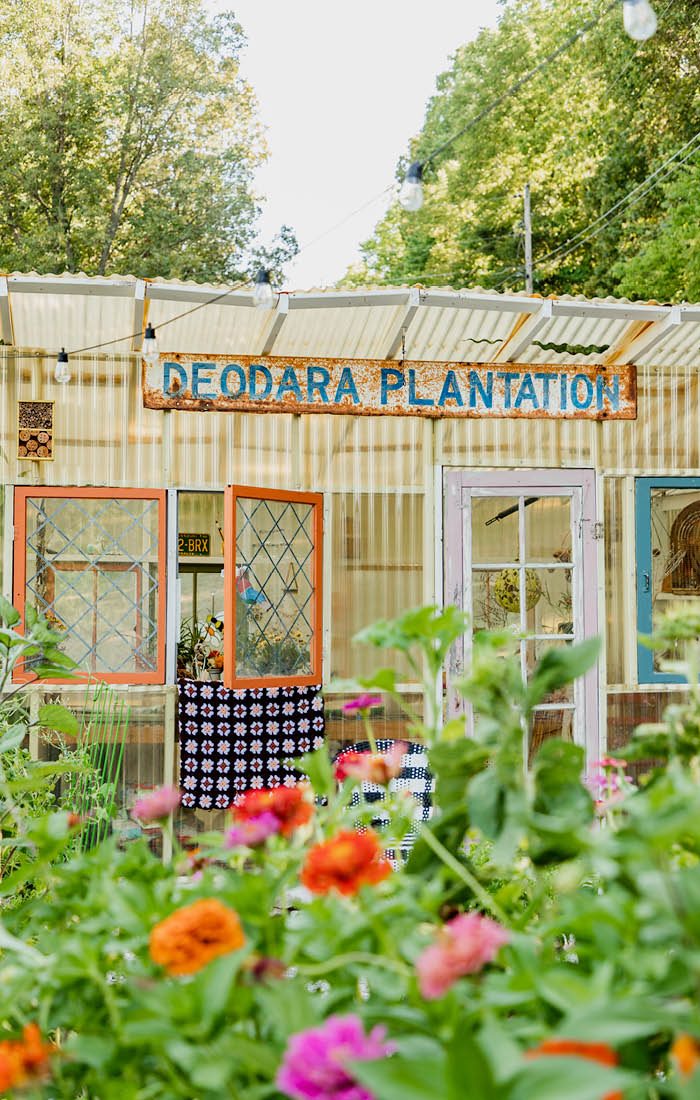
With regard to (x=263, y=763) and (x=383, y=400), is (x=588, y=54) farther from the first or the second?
(x=263, y=763)

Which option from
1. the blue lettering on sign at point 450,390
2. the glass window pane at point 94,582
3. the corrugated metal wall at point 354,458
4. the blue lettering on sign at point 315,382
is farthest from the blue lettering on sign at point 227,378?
the blue lettering on sign at point 450,390

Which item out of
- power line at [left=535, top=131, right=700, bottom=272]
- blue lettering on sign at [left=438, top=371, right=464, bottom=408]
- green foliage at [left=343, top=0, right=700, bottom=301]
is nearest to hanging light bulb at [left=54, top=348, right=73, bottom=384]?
blue lettering on sign at [left=438, top=371, right=464, bottom=408]

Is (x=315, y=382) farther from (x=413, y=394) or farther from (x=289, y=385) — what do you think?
(x=413, y=394)

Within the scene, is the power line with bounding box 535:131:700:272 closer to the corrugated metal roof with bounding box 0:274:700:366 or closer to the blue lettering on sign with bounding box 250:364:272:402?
the corrugated metal roof with bounding box 0:274:700:366

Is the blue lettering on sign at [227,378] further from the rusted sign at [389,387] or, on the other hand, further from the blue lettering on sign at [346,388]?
the blue lettering on sign at [346,388]

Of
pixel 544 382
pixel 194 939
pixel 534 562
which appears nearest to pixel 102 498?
pixel 534 562

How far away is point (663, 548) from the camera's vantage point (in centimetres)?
591

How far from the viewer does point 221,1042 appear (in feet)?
3.04

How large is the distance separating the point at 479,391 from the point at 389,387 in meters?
0.50

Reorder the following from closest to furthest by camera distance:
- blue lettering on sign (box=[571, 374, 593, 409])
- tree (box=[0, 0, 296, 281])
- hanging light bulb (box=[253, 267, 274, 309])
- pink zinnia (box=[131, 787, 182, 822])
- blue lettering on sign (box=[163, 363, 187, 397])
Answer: pink zinnia (box=[131, 787, 182, 822]) < hanging light bulb (box=[253, 267, 274, 309]) < blue lettering on sign (box=[163, 363, 187, 397]) < blue lettering on sign (box=[571, 374, 593, 409]) < tree (box=[0, 0, 296, 281])

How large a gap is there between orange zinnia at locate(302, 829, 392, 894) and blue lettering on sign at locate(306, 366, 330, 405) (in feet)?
15.3

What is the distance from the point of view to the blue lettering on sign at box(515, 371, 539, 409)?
5.77 meters

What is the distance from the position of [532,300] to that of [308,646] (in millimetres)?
2094

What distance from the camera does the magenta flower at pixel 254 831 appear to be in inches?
46.3
